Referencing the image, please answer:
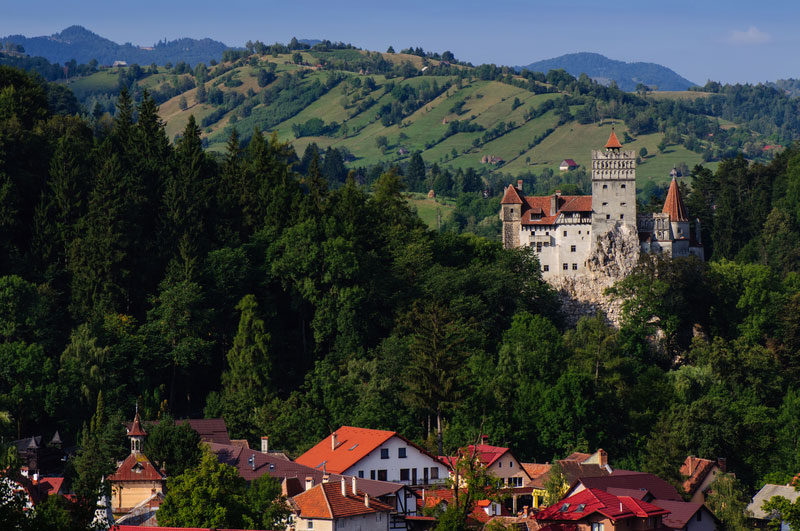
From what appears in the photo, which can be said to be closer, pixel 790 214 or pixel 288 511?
pixel 288 511

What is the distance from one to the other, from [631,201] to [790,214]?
32097 millimetres

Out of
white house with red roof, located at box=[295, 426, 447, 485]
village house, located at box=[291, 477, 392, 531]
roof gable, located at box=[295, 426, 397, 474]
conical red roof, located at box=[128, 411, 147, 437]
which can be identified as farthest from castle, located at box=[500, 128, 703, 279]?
village house, located at box=[291, 477, 392, 531]

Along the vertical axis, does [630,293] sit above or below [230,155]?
below

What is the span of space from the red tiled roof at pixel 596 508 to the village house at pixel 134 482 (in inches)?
700

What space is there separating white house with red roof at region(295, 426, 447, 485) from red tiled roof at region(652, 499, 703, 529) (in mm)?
11383

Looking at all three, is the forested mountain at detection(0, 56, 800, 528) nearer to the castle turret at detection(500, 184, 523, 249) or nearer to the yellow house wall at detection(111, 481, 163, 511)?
the castle turret at detection(500, 184, 523, 249)

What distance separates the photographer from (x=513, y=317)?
8912 centimetres

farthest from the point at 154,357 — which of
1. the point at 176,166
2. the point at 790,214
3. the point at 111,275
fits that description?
the point at 790,214

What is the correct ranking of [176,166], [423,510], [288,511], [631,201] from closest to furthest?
[288,511] → [423,510] → [176,166] → [631,201]

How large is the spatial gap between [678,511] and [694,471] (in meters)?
9.71

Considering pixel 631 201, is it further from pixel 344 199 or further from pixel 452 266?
pixel 344 199

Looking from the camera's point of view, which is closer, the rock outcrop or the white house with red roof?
the white house with red roof

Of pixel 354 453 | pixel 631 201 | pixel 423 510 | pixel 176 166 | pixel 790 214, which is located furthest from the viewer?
pixel 790 214

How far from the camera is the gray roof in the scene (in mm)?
72600
